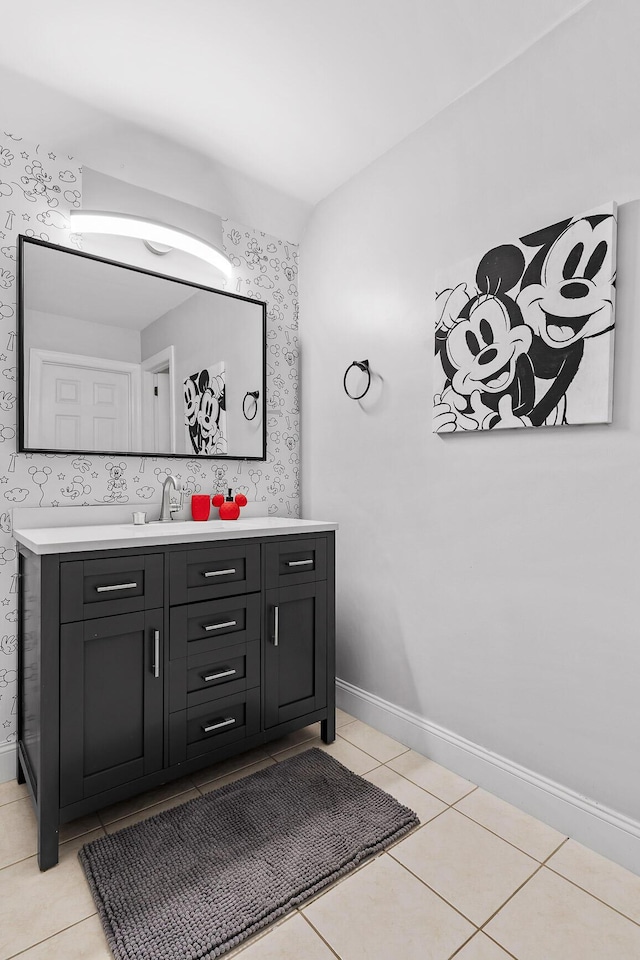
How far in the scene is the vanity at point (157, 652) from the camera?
151 centimetres

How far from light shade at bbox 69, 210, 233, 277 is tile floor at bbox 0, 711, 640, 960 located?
213 cm

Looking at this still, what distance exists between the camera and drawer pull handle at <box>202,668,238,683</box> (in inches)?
71.0

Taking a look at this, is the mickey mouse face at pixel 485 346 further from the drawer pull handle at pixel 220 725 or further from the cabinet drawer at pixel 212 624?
the drawer pull handle at pixel 220 725

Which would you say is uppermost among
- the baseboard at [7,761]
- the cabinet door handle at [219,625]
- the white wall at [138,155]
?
the white wall at [138,155]

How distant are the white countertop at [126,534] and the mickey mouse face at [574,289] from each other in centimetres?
108

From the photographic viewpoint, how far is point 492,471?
185cm

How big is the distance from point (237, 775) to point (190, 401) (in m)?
1.53

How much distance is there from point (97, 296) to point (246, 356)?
71cm

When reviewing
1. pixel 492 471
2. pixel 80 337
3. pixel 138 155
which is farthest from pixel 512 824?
pixel 138 155

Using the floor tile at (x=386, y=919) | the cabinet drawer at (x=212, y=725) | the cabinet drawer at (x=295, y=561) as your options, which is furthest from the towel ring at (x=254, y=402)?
the floor tile at (x=386, y=919)

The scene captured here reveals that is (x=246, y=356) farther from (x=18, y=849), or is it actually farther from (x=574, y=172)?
(x=18, y=849)

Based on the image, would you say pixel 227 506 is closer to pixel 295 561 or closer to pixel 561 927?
pixel 295 561

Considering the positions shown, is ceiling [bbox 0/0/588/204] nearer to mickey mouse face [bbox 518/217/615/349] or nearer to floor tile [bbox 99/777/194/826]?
mickey mouse face [bbox 518/217/615/349]

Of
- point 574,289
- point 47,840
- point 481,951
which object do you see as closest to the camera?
point 481,951
